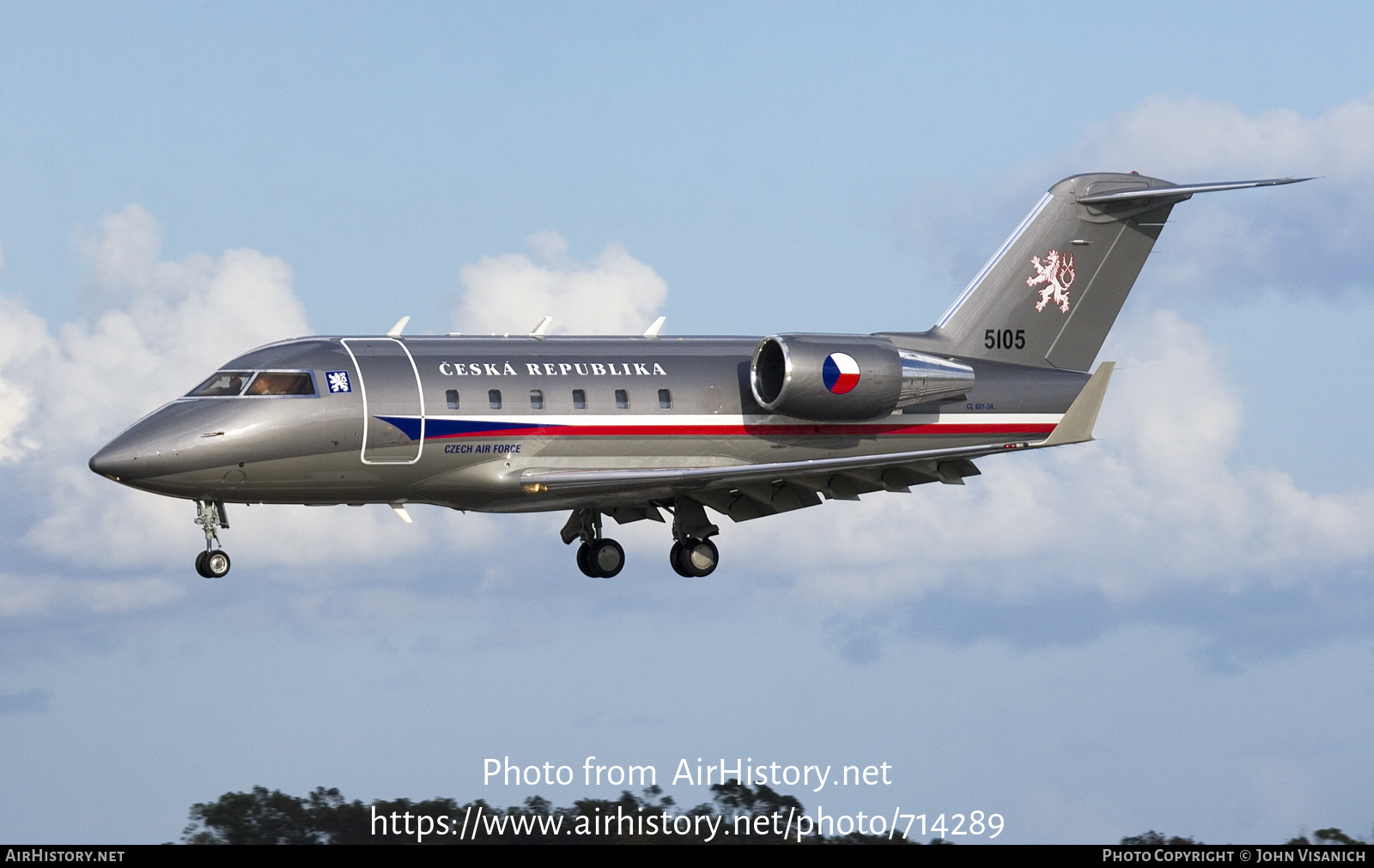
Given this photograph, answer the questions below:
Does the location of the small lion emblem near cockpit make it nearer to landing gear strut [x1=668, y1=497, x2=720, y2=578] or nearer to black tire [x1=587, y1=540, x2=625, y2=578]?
landing gear strut [x1=668, y1=497, x2=720, y2=578]

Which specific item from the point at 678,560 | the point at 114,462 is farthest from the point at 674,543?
the point at 114,462

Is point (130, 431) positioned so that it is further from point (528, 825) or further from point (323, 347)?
point (528, 825)

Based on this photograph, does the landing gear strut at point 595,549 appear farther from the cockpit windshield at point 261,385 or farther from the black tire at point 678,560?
the cockpit windshield at point 261,385

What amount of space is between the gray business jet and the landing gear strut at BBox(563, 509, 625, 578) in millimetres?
39

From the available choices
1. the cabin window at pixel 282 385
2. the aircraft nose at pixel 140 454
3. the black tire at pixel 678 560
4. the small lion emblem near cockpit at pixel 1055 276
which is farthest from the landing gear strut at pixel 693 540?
the aircraft nose at pixel 140 454

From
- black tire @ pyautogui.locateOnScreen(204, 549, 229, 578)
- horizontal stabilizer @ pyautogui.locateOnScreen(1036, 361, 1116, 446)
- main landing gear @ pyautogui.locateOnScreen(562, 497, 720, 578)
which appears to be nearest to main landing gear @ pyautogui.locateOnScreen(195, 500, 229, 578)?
black tire @ pyautogui.locateOnScreen(204, 549, 229, 578)

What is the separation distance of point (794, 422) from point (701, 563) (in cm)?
344

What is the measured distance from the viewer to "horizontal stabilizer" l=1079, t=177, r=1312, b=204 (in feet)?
139

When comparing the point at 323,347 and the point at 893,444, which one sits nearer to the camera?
the point at 323,347

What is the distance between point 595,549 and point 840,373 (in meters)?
6.25

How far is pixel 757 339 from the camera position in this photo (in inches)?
1677

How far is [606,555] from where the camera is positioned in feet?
139
